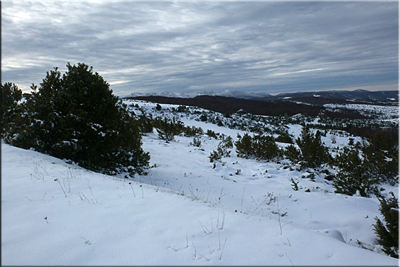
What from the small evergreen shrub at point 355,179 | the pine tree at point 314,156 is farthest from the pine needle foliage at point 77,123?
the pine tree at point 314,156

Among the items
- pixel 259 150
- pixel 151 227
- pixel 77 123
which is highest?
pixel 77 123

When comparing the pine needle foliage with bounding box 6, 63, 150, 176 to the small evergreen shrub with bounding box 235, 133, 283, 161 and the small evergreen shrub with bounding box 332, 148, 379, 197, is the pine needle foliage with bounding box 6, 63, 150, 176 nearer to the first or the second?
the small evergreen shrub with bounding box 235, 133, 283, 161

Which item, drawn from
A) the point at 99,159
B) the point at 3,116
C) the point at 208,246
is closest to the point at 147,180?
the point at 99,159

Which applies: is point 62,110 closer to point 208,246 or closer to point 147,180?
point 147,180

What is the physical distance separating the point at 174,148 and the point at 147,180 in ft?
19.2

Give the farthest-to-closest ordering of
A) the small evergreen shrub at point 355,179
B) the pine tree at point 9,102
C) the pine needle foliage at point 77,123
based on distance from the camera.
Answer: the pine tree at point 9,102, the small evergreen shrub at point 355,179, the pine needle foliage at point 77,123

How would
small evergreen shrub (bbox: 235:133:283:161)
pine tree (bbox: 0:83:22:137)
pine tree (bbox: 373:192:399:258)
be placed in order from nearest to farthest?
pine tree (bbox: 373:192:399:258) → pine tree (bbox: 0:83:22:137) → small evergreen shrub (bbox: 235:133:283:161)

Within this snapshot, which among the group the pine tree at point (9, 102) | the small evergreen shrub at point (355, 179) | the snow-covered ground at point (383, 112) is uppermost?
the pine tree at point (9, 102)

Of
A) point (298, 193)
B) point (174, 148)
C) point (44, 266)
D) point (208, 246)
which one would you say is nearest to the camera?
point (44, 266)

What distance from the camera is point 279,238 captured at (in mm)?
2805

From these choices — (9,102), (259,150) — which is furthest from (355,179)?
(9,102)

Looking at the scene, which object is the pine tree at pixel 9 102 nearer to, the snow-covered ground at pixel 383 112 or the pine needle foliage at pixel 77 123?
the pine needle foliage at pixel 77 123

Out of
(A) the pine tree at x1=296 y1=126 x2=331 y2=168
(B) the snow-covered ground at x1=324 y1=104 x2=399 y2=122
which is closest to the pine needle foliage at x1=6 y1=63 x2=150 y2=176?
(A) the pine tree at x1=296 y1=126 x2=331 y2=168

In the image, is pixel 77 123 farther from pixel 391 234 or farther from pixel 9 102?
pixel 391 234
